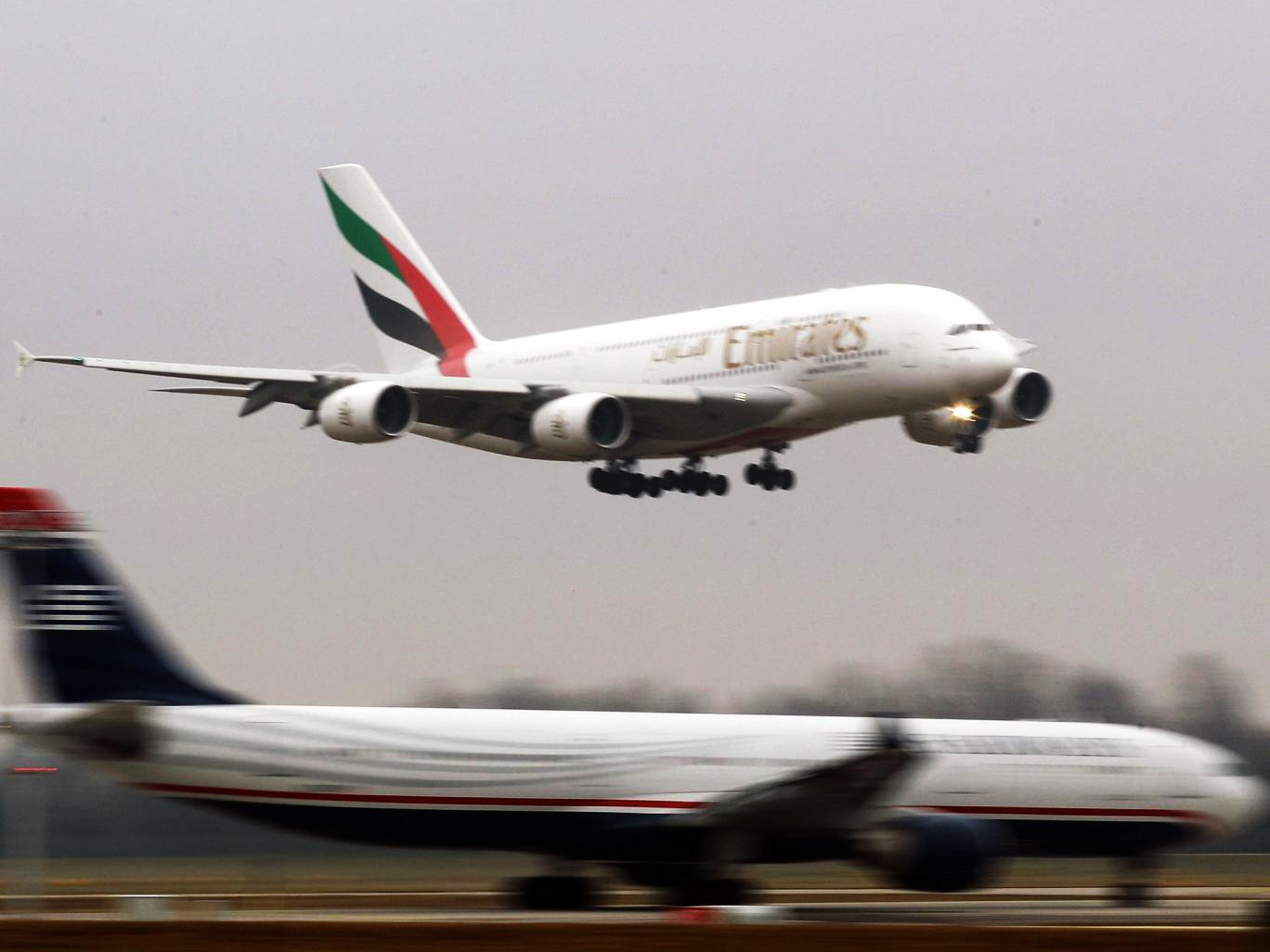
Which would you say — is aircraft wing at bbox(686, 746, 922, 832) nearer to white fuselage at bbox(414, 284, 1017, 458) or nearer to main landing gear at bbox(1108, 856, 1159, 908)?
main landing gear at bbox(1108, 856, 1159, 908)

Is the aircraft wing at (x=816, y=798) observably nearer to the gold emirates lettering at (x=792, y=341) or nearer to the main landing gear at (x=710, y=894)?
the main landing gear at (x=710, y=894)

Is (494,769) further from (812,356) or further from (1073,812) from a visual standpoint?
(812,356)

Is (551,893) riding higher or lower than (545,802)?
lower

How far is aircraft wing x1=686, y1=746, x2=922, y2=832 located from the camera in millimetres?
28391

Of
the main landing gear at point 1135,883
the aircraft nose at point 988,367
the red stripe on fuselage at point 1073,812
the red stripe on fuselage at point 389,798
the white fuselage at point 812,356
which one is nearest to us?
the red stripe on fuselage at point 389,798

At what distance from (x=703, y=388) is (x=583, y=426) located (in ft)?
9.10

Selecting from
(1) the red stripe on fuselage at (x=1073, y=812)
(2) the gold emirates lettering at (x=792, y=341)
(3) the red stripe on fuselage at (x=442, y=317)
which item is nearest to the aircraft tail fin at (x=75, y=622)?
(1) the red stripe on fuselage at (x=1073, y=812)

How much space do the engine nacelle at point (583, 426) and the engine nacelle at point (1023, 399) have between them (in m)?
7.41

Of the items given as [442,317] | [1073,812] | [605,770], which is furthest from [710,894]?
[442,317]

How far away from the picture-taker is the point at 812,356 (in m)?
40.8

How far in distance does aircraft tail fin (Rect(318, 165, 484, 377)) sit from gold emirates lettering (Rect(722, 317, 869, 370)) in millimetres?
9619

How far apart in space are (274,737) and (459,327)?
25.0 m

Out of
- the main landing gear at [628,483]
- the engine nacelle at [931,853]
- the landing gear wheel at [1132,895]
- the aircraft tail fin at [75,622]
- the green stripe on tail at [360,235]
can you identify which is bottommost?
the landing gear wheel at [1132,895]

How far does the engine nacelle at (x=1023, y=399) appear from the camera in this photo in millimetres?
40000
